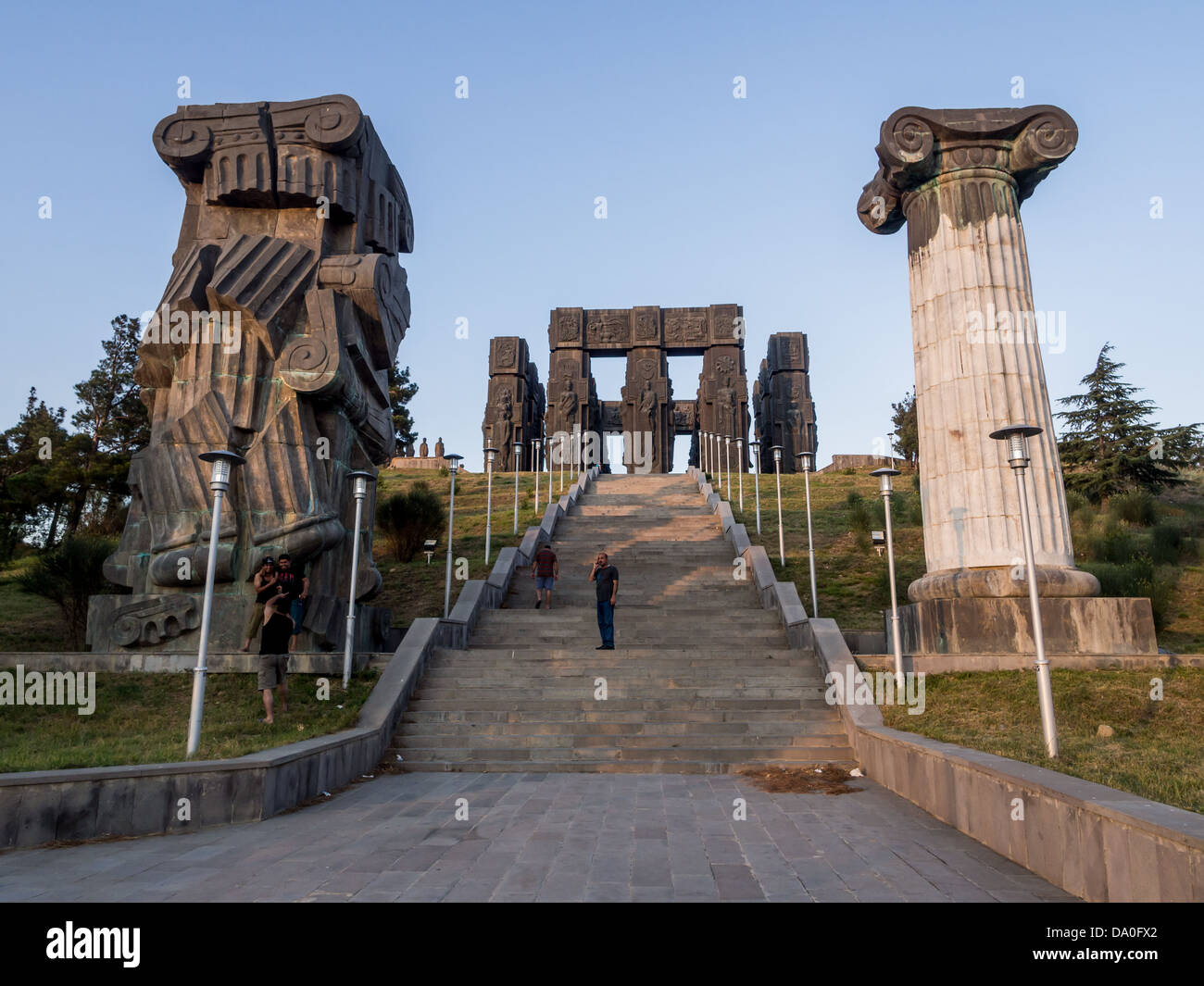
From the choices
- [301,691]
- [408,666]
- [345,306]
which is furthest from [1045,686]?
[345,306]

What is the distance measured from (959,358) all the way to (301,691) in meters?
9.28

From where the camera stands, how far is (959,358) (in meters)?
11.5

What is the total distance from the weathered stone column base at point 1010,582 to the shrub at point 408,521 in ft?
42.8

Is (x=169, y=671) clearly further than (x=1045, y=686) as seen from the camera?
Yes

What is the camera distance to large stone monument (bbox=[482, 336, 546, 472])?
42.4m

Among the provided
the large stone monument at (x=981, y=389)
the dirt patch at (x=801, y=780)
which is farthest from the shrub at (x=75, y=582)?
the large stone monument at (x=981, y=389)

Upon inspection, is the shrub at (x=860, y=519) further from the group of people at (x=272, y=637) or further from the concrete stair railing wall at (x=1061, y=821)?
the group of people at (x=272, y=637)

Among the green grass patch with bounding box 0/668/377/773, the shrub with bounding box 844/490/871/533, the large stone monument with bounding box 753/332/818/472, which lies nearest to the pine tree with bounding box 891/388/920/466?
the large stone monument with bounding box 753/332/818/472

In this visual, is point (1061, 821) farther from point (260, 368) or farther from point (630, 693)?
point (260, 368)

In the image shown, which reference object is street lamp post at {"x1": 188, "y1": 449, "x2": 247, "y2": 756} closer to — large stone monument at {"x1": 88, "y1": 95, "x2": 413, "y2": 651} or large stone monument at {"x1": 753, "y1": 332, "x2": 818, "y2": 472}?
large stone monument at {"x1": 88, "y1": 95, "x2": 413, "y2": 651}

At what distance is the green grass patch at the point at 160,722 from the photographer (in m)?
6.73

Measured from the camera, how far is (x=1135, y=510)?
70.6ft

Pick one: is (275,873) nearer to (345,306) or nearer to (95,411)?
(345,306)

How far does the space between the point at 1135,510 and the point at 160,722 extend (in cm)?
2183
